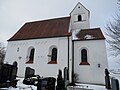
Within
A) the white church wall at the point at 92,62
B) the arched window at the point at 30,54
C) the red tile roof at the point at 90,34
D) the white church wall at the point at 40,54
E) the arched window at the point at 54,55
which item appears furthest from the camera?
the arched window at the point at 30,54

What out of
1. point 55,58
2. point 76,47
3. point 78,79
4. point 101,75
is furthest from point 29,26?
point 101,75

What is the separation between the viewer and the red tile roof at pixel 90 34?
49.3 ft

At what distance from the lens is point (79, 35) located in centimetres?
1628

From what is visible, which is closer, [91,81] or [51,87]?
[51,87]

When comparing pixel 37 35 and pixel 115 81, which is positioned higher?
pixel 37 35

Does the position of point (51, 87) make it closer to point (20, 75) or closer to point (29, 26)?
point (20, 75)

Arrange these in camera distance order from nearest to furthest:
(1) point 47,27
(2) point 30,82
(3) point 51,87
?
(3) point 51,87
(2) point 30,82
(1) point 47,27

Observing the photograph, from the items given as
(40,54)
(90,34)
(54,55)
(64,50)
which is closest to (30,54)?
(40,54)

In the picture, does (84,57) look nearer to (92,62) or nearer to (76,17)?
(92,62)

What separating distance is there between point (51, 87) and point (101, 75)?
7.70 meters

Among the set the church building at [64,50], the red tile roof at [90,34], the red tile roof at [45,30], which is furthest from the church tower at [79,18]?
the red tile roof at [90,34]

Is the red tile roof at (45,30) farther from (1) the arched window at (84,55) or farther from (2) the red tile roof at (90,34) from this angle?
(1) the arched window at (84,55)

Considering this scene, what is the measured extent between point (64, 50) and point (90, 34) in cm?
438

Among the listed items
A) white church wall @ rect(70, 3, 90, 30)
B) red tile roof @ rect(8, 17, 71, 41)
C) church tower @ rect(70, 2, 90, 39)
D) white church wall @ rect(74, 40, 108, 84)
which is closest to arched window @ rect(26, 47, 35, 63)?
red tile roof @ rect(8, 17, 71, 41)
